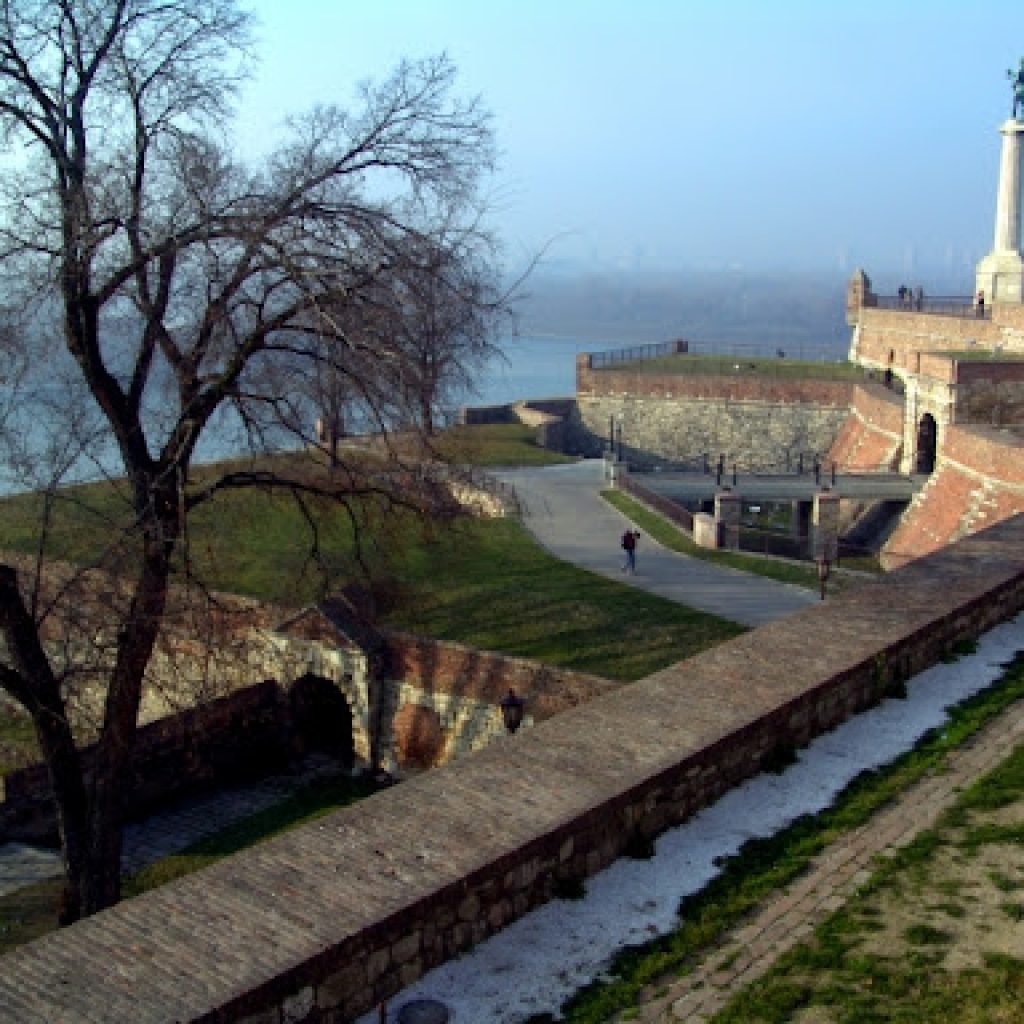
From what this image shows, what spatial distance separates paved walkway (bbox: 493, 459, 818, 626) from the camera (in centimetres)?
1711

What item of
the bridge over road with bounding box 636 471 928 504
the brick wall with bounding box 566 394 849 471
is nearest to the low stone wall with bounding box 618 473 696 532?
the bridge over road with bounding box 636 471 928 504

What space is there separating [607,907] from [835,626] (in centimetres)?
381

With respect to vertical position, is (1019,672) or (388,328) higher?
(388,328)

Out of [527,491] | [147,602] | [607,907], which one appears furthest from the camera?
[527,491]

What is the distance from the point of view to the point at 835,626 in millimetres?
8711

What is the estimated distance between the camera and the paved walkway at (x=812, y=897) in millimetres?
4789

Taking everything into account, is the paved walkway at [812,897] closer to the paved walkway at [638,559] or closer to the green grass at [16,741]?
the paved walkway at [638,559]

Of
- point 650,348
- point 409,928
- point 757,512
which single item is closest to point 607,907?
point 409,928

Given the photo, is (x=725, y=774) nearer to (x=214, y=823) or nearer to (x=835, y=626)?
(x=835, y=626)

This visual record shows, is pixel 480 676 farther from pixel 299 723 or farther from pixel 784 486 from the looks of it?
pixel 784 486

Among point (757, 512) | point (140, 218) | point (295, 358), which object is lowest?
point (757, 512)

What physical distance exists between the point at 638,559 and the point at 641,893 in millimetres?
14766

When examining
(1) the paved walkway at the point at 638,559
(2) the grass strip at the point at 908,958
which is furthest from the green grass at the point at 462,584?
(2) the grass strip at the point at 908,958

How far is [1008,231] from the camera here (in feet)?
139
